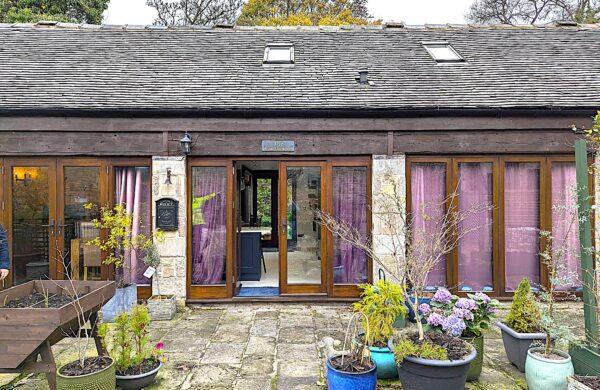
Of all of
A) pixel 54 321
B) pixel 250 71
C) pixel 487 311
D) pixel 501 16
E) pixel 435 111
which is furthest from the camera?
pixel 501 16

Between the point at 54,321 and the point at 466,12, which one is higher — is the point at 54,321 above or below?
below

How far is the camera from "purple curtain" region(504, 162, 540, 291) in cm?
646

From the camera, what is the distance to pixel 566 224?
6438mm

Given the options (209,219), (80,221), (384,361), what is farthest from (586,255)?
(80,221)

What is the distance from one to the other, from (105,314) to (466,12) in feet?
68.1

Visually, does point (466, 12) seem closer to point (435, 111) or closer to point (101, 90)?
point (435, 111)

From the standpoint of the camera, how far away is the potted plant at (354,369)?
3207 millimetres

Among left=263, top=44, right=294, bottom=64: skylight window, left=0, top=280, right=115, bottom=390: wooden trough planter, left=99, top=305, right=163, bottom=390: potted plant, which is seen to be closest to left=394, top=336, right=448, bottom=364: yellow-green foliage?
left=99, top=305, right=163, bottom=390: potted plant

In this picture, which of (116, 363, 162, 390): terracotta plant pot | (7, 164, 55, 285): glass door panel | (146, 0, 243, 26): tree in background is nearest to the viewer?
(116, 363, 162, 390): terracotta plant pot

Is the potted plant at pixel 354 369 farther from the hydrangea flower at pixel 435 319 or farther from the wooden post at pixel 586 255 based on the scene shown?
the wooden post at pixel 586 255

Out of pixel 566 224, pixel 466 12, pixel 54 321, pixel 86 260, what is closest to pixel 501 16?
pixel 466 12

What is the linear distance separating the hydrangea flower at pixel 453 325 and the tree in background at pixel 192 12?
63.3 feet

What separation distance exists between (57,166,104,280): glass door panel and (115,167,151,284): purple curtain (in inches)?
12.8

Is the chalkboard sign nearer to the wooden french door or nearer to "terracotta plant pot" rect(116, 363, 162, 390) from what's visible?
the wooden french door
